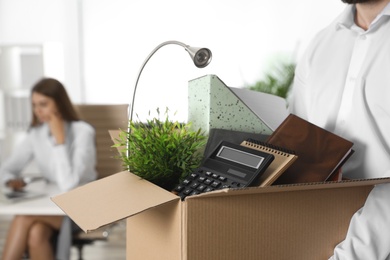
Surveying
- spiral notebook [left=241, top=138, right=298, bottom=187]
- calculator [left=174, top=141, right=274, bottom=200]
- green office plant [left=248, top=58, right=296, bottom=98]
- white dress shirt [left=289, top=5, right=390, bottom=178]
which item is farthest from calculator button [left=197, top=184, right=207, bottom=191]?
green office plant [left=248, top=58, right=296, bottom=98]

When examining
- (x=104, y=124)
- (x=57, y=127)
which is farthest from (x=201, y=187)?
(x=104, y=124)

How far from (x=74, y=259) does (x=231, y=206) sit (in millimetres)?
3470

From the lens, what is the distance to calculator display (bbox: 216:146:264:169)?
3.73 feet

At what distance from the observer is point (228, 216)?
43.2 inches

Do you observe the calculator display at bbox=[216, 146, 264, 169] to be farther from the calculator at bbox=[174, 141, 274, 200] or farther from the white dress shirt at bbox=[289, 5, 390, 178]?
the white dress shirt at bbox=[289, 5, 390, 178]

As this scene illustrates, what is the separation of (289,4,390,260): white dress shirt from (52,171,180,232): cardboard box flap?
0.41 metres

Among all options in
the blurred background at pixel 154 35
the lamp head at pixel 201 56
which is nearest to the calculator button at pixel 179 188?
the lamp head at pixel 201 56

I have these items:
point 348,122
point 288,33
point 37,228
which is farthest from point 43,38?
point 348,122

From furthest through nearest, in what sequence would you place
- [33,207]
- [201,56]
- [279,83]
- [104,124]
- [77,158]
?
[279,83], [104,124], [77,158], [33,207], [201,56]

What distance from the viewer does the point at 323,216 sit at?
119 centimetres

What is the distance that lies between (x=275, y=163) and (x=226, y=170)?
10 centimetres

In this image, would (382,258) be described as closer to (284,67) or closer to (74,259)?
(74,259)

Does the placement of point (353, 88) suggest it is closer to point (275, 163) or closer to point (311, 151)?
point (311, 151)

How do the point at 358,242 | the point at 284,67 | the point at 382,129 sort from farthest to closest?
the point at 284,67, the point at 382,129, the point at 358,242
